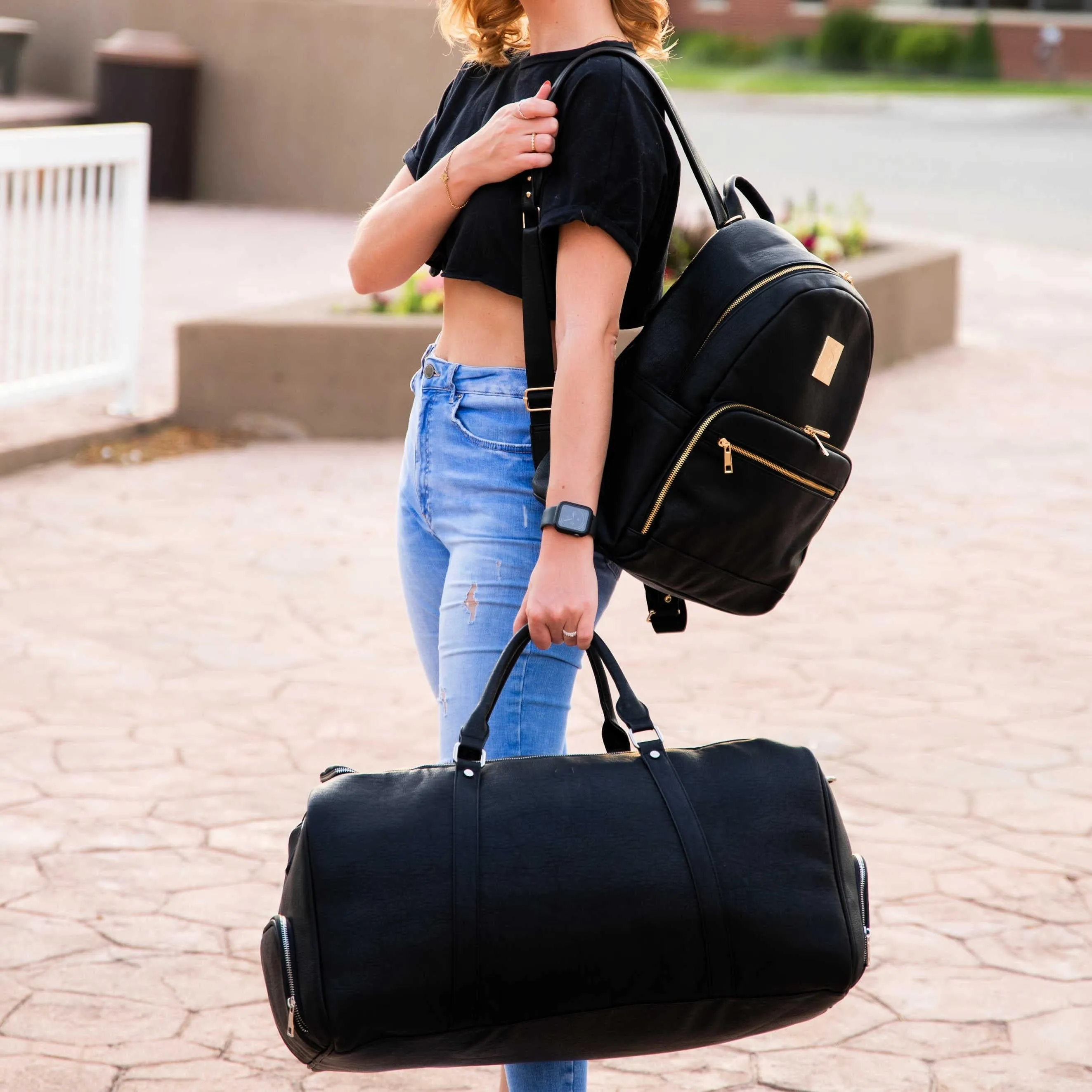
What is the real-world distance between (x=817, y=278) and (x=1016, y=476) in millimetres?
5414

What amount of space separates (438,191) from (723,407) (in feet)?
1.65

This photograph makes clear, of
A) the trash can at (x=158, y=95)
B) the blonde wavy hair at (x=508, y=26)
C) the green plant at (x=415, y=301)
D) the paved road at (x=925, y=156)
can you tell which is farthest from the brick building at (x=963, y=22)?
the blonde wavy hair at (x=508, y=26)

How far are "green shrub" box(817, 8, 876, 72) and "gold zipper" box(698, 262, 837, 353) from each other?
127 ft

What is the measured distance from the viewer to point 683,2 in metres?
43.4

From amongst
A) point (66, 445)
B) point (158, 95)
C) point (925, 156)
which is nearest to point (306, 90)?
point (158, 95)

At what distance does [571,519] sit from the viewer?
1.91m

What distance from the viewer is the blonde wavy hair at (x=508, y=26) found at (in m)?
2.14

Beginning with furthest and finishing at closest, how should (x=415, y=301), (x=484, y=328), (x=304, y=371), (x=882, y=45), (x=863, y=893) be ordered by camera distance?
(x=882, y=45), (x=415, y=301), (x=304, y=371), (x=484, y=328), (x=863, y=893)

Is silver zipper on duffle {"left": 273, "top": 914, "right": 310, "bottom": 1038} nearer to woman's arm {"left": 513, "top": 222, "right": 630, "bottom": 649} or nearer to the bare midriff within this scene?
woman's arm {"left": 513, "top": 222, "right": 630, "bottom": 649}

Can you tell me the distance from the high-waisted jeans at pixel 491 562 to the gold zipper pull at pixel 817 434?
0.33 m

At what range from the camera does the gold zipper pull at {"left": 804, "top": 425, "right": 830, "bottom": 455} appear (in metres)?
1.94

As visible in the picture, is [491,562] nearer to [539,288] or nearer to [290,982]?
[539,288]

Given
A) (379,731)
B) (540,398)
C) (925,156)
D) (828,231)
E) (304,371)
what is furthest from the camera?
(925,156)

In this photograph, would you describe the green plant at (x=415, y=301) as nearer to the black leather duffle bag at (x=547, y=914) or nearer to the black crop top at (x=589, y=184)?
the black crop top at (x=589, y=184)
